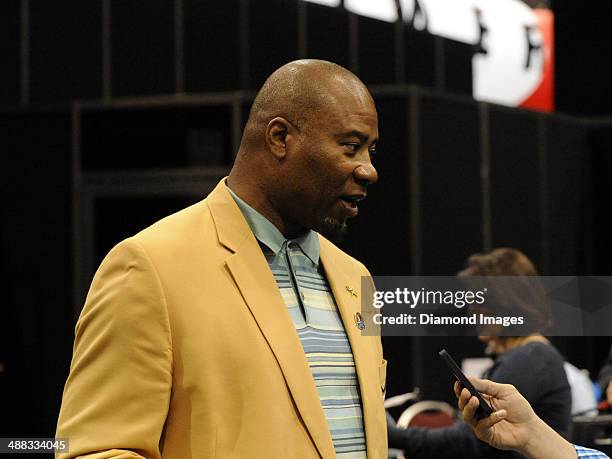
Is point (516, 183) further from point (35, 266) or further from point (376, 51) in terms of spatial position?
point (35, 266)

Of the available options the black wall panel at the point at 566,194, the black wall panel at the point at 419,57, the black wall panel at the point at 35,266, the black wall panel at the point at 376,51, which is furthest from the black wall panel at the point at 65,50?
the black wall panel at the point at 566,194

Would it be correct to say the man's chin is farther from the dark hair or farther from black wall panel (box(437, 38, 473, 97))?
black wall panel (box(437, 38, 473, 97))

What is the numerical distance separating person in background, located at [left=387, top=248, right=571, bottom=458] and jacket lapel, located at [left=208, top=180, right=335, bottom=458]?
1.41m

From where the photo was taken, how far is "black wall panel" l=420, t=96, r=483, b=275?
5570mm

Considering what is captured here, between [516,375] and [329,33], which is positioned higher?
[329,33]

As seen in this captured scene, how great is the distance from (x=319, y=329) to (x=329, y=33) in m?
4.48

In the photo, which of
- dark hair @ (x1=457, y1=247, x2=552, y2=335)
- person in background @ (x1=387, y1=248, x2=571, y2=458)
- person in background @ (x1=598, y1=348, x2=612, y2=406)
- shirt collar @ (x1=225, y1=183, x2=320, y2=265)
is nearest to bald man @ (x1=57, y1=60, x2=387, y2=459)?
shirt collar @ (x1=225, y1=183, x2=320, y2=265)

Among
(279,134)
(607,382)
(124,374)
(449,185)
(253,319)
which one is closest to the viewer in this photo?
(124,374)

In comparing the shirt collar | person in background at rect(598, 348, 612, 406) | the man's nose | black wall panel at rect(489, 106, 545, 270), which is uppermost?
black wall panel at rect(489, 106, 545, 270)

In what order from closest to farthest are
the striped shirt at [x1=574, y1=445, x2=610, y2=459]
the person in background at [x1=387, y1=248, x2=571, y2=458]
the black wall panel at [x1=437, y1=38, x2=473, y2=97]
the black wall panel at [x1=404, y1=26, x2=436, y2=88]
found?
the striped shirt at [x1=574, y1=445, x2=610, y2=459]
the person in background at [x1=387, y1=248, x2=571, y2=458]
the black wall panel at [x1=404, y1=26, x2=436, y2=88]
the black wall panel at [x1=437, y1=38, x2=473, y2=97]

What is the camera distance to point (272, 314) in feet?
5.87

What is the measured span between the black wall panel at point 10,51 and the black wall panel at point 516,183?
276 centimetres

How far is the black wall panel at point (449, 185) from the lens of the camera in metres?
5.57

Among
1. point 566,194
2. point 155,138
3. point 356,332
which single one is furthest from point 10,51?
point 356,332
